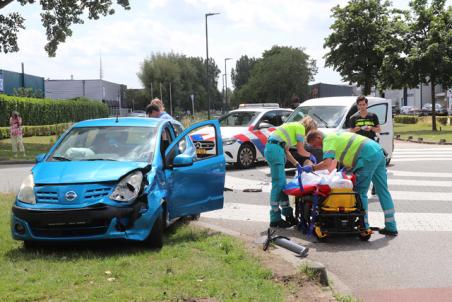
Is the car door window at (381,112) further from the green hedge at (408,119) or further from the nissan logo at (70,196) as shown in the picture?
the green hedge at (408,119)

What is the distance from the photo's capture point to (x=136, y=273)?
201 inches

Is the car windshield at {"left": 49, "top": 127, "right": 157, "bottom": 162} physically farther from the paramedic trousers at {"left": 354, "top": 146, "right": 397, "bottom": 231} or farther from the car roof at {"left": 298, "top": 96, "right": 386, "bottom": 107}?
the car roof at {"left": 298, "top": 96, "right": 386, "bottom": 107}

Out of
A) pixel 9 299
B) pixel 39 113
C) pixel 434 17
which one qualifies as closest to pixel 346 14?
Answer: pixel 434 17

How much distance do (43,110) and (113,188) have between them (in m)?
35.0

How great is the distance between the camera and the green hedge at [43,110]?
3191 cm

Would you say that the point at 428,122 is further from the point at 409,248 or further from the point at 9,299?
the point at 9,299

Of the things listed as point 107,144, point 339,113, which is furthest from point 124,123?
point 339,113

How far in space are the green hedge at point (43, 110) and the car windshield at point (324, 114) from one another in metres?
21.6

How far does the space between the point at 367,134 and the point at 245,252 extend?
5.03 m

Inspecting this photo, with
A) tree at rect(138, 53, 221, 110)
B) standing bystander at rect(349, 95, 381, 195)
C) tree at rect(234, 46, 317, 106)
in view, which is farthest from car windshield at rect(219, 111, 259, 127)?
tree at rect(138, 53, 221, 110)

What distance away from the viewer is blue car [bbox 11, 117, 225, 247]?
5801 mm

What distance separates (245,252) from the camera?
6020 mm

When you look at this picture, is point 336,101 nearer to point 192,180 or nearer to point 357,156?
point 357,156

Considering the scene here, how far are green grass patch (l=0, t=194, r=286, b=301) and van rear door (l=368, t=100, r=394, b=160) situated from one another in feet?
30.0
